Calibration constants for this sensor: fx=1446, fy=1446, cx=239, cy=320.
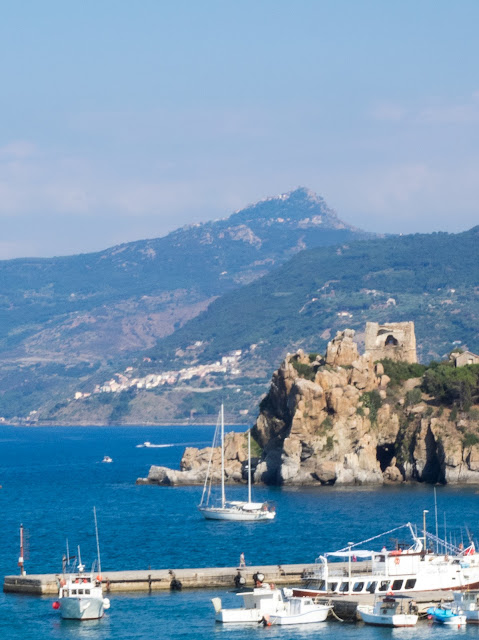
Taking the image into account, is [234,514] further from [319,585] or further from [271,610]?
[271,610]

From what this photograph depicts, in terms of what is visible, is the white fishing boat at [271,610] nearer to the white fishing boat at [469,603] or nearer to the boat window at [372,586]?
the boat window at [372,586]

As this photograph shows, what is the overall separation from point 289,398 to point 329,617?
65266mm

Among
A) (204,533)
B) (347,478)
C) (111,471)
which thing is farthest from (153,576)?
(111,471)

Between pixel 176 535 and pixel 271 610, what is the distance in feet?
104

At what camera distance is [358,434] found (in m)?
122

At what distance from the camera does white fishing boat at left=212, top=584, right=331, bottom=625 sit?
61312 millimetres

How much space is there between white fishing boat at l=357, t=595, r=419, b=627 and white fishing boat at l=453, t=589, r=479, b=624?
76.4 inches

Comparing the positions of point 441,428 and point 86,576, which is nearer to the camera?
point 86,576

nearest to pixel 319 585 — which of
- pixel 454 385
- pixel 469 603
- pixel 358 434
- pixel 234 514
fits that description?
pixel 469 603

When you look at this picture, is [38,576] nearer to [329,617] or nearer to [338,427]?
[329,617]

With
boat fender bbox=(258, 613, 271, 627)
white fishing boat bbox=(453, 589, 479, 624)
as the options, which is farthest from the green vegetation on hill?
boat fender bbox=(258, 613, 271, 627)

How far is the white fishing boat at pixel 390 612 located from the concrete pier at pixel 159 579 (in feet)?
26.5

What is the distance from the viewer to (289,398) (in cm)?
12700

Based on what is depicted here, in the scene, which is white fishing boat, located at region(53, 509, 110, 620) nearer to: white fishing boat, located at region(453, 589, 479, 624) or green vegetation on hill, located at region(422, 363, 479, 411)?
white fishing boat, located at region(453, 589, 479, 624)
